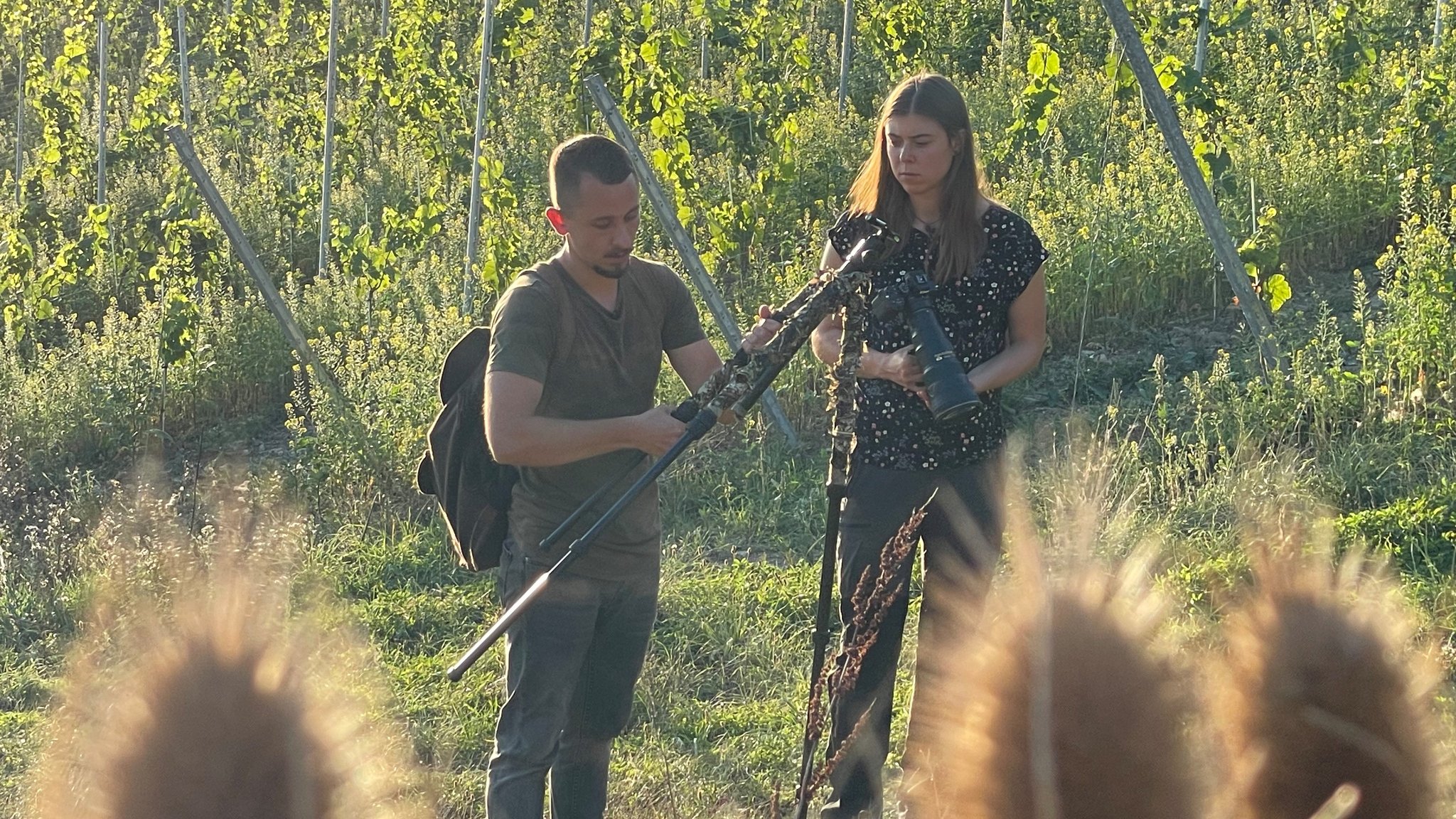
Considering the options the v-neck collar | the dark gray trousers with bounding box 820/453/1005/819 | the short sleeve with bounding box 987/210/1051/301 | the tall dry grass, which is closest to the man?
the v-neck collar

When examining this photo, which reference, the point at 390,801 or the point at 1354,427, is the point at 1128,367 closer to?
the point at 1354,427

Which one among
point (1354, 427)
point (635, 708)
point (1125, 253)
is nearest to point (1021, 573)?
point (635, 708)

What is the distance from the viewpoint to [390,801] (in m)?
0.52

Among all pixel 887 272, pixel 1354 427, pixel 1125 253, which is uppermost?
pixel 887 272

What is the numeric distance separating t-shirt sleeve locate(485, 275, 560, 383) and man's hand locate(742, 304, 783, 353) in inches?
24.0

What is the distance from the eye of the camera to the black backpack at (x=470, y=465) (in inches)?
130

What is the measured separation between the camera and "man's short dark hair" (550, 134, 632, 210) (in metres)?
3.10

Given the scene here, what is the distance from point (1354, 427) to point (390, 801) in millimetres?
5831

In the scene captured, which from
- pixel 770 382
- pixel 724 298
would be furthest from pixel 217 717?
pixel 724 298

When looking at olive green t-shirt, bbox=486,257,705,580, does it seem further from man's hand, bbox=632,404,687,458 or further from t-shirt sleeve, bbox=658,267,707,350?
man's hand, bbox=632,404,687,458

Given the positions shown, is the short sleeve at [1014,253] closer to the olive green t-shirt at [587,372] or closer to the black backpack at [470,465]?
the olive green t-shirt at [587,372]

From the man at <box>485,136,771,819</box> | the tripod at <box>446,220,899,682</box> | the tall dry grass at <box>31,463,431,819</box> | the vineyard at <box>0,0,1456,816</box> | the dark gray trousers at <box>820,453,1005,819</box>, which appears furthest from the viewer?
the vineyard at <box>0,0,1456,816</box>

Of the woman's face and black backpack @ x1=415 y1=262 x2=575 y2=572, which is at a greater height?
the woman's face

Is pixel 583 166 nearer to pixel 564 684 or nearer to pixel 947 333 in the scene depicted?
pixel 947 333
